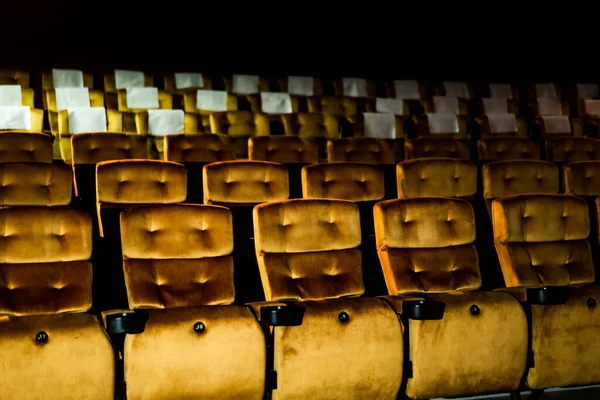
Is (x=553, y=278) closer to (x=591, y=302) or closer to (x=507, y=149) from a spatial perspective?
(x=591, y=302)

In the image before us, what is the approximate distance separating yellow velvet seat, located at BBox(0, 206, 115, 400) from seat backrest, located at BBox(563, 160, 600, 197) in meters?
1.42

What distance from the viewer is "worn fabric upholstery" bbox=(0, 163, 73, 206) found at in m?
1.63

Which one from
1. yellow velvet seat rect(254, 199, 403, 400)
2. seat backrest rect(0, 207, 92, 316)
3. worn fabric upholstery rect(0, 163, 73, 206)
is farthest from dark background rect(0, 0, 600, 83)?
yellow velvet seat rect(254, 199, 403, 400)

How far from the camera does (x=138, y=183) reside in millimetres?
1690

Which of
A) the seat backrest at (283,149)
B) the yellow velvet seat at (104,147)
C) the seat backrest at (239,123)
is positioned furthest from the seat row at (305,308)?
the seat backrest at (239,123)

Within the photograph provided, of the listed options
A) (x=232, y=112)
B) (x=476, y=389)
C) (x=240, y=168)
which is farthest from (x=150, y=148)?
(x=476, y=389)

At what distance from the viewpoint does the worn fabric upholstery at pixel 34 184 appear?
5.35 ft

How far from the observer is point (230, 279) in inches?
52.4

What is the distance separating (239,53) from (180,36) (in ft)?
1.10

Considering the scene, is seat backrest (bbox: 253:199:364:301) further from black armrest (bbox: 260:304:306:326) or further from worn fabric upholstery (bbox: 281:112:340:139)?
worn fabric upholstery (bbox: 281:112:340:139)

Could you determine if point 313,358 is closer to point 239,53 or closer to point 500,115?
point 500,115

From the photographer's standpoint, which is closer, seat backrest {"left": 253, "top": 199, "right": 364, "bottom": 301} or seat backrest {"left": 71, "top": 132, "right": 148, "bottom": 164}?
seat backrest {"left": 253, "top": 199, "right": 364, "bottom": 301}

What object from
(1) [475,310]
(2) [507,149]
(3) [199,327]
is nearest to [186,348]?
(3) [199,327]

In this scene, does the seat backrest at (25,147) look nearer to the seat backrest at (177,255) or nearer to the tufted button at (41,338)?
the seat backrest at (177,255)
